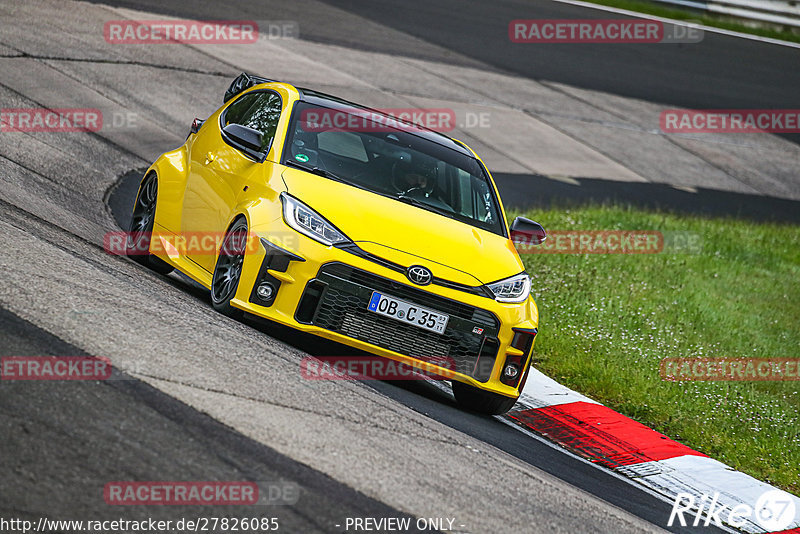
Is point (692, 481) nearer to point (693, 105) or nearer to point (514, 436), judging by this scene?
point (514, 436)

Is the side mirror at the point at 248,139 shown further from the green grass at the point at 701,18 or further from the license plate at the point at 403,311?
the green grass at the point at 701,18

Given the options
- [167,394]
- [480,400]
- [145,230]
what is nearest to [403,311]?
[480,400]

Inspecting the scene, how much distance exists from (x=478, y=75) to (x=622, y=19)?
813 centimetres

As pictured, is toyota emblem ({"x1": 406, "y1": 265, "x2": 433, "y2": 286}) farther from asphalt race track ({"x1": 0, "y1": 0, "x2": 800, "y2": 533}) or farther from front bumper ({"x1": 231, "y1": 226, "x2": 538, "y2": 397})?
asphalt race track ({"x1": 0, "y1": 0, "x2": 800, "y2": 533})

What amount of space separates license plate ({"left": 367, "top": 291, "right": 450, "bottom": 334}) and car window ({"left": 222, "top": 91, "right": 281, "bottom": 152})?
5.39 feet

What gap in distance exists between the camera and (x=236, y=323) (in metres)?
6.93

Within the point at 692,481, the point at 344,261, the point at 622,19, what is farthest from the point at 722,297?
the point at 622,19

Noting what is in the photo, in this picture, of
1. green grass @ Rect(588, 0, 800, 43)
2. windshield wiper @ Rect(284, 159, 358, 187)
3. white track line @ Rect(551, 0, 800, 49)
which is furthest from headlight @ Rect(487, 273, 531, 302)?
green grass @ Rect(588, 0, 800, 43)

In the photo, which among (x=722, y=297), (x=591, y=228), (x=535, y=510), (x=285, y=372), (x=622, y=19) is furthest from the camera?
(x=622, y=19)

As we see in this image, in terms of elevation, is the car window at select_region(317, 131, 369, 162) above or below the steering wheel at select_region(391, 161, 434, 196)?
above

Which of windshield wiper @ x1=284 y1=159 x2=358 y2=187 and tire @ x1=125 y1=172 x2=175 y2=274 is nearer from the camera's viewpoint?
windshield wiper @ x1=284 y1=159 x2=358 y2=187

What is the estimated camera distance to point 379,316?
6.74 meters

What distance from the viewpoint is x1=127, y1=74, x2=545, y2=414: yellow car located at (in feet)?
22.1

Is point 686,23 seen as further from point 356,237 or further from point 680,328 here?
point 356,237
